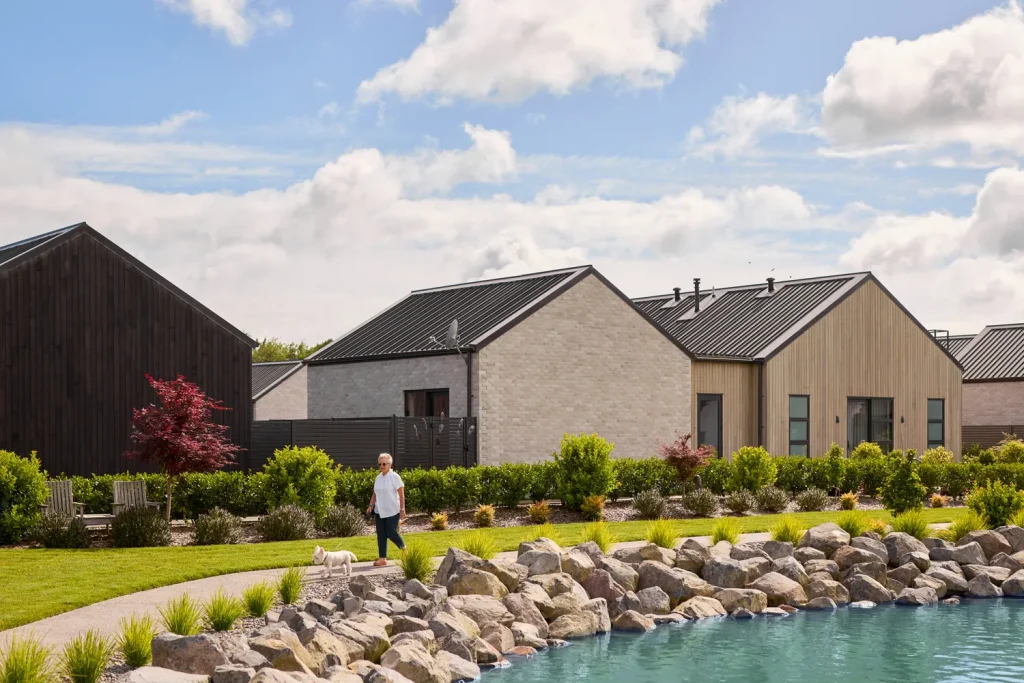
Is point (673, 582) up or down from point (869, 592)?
up

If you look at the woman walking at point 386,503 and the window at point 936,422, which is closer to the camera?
the woman walking at point 386,503

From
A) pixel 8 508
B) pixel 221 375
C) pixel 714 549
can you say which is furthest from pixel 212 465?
pixel 714 549

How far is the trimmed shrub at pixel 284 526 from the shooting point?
2059 centimetres

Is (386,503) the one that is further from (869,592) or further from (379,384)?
(379,384)

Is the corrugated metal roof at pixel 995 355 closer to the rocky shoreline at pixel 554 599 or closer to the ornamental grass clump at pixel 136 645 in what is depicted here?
the rocky shoreline at pixel 554 599

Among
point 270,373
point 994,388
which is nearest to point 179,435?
point 270,373

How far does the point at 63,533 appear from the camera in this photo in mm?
19516

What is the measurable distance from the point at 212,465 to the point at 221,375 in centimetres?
675

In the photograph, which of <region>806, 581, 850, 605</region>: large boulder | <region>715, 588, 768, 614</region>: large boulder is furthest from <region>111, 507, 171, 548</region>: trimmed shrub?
<region>806, 581, 850, 605</region>: large boulder

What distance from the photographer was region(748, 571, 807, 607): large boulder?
1825 centimetres

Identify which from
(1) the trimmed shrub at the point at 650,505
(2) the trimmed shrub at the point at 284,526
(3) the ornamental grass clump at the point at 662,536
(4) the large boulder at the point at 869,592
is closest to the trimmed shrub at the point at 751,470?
(1) the trimmed shrub at the point at 650,505

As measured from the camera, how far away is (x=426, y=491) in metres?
24.1

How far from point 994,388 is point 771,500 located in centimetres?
2526

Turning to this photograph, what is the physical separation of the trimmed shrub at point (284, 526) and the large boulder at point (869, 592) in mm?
9246
